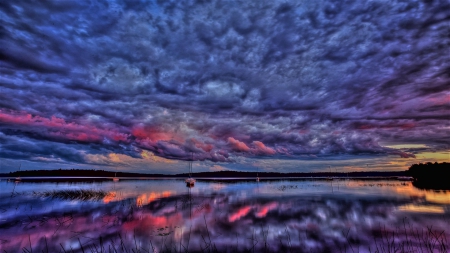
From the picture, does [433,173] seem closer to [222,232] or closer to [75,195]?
Answer: [222,232]

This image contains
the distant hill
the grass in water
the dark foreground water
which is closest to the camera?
the dark foreground water

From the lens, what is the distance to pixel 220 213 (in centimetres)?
3142

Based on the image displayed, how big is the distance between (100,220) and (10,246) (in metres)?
9.19

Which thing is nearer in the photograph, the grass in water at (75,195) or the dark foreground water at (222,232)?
the dark foreground water at (222,232)

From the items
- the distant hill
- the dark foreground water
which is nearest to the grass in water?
the dark foreground water

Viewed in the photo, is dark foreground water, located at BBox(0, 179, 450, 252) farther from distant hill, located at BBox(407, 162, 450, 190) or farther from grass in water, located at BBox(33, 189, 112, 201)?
distant hill, located at BBox(407, 162, 450, 190)

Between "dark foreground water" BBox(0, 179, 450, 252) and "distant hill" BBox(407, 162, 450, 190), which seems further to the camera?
"distant hill" BBox(407, 162, 450, 190)

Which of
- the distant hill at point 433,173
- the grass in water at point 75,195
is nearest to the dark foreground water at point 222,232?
the grass in water at point 75,195

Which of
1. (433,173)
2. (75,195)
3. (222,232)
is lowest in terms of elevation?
(433,173)

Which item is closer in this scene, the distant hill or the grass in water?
the grass in water

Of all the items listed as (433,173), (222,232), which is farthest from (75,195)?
(433,173)

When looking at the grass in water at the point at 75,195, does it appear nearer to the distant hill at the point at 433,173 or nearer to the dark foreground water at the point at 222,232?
the dark foreground water at the point at 222,232

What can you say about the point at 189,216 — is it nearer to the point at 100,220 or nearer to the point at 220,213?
the point at 220,213

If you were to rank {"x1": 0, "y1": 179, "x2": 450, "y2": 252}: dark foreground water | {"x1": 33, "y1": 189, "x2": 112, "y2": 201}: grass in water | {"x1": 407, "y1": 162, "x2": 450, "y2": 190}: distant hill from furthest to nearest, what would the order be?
{"x1": 407, "y1": 162, "x2": 450, "y2": 190}: distant hill → {"x1": 33, "y1": 189, "x2": 112, "y2": 201}: grass in water → {"x1": 0, "y1": 179, "x2": 450, "y2": 252}: dark foreground water
